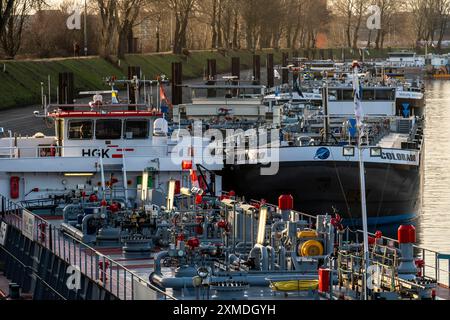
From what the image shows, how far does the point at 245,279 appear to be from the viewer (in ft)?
96.7

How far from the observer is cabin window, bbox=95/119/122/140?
51.8 meters

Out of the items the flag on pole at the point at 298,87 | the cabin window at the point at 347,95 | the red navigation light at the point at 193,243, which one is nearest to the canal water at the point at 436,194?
the cabin window at the point at 347,95

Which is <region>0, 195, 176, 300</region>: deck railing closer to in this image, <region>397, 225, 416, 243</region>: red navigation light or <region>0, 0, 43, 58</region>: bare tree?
<region>397, 225, 416, 243</region>: red navigation light

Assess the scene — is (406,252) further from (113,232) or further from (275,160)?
(275,160)

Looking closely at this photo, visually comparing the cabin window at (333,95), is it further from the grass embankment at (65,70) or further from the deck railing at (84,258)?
the deck railing at (84,258)

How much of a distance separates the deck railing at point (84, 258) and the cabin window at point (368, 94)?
3598 cm

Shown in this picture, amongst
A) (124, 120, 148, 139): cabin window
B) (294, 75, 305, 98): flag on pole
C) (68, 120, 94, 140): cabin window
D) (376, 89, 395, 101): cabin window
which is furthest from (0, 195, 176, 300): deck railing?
(294, 75, 305, 98): flag on pole

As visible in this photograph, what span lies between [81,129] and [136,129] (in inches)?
82.8

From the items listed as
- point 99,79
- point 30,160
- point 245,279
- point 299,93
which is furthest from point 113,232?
point 99,79

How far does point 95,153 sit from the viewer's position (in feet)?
169

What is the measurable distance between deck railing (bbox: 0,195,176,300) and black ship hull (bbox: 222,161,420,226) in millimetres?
12055

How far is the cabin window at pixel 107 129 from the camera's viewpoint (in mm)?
51844

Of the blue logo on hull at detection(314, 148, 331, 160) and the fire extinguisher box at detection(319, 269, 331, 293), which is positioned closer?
the fire extinguisher box at detection(319, 269, 331, 293)

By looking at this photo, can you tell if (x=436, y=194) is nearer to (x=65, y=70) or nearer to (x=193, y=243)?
(x=193, y=243)
